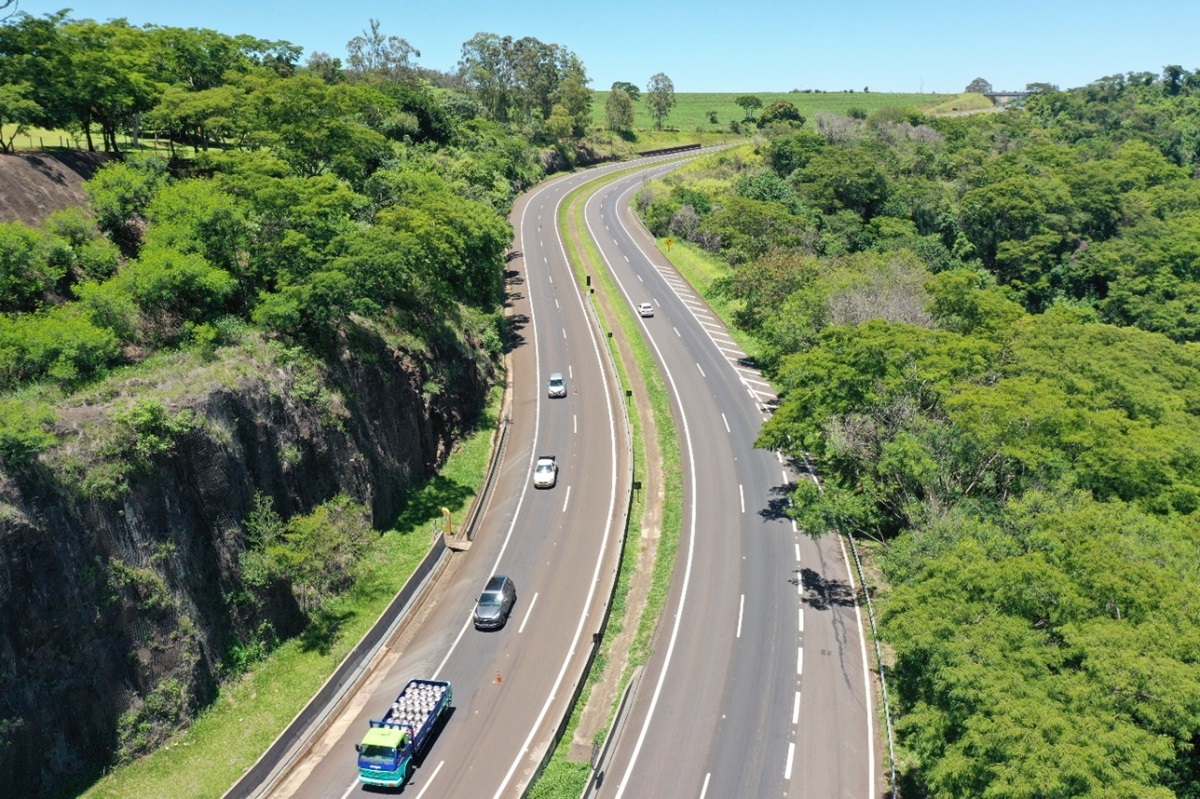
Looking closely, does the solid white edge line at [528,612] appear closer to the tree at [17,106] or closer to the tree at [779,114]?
the tree at [17,106]

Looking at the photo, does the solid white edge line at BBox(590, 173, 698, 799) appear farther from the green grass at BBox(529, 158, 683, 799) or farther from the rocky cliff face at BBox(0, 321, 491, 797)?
the rocky cliff face at BBox(0, 321, 491, 797)

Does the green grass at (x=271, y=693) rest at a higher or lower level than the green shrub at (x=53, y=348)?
lower

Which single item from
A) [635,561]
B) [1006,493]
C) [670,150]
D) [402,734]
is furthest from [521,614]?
[670,150]

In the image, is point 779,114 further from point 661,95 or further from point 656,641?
point 656,641

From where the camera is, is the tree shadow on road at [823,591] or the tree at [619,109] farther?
the tree at [619,109]

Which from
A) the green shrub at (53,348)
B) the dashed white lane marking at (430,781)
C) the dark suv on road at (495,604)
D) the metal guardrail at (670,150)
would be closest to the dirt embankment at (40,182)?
the green shrub at (53,348)

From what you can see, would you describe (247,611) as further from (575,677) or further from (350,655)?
(575,677)

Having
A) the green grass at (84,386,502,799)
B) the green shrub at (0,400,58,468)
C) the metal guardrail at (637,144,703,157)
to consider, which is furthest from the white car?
the metal guardrail at (637,144,703,157)
